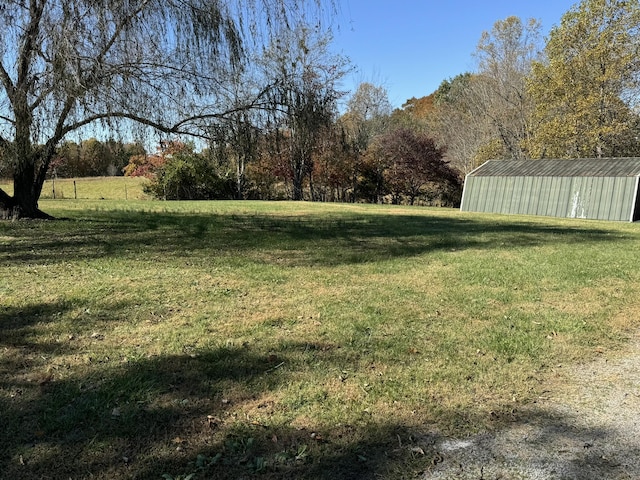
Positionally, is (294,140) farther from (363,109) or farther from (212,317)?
(363,109)

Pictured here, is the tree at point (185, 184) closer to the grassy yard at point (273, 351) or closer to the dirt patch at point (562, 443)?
the grassy yard at point (273, 351)

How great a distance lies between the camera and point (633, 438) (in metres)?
2.50

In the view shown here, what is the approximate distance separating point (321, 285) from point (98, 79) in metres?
3.57

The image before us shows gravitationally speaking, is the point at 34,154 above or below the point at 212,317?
above

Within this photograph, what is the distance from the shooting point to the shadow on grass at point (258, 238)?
7.20m

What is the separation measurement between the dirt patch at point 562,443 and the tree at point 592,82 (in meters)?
24.2

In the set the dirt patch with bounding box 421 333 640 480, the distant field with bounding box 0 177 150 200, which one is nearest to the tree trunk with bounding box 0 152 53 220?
the dirt patch with bounding box 421 333 640 480

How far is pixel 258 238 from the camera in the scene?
29.9 ft

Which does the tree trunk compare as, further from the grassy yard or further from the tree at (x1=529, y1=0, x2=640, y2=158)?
the tree at (x1=529, y1=0, x2=640, y2=158)

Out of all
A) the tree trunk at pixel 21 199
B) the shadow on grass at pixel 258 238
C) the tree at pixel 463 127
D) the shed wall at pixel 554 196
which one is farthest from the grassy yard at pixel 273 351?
the tree at pixel 463 127

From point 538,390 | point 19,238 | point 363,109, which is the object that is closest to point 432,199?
point 363,109

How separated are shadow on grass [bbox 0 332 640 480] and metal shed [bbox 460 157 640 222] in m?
18.1

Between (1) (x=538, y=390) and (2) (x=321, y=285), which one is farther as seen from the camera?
(2) (x=321, y=285)

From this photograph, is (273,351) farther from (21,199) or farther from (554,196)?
(554,196)
